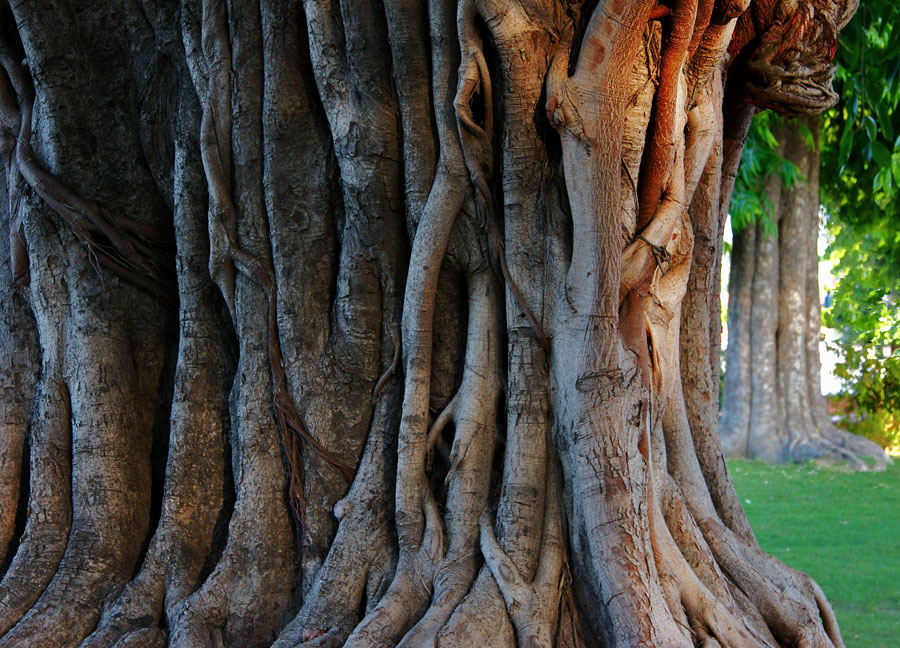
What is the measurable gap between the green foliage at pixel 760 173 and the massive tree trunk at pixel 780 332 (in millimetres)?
222

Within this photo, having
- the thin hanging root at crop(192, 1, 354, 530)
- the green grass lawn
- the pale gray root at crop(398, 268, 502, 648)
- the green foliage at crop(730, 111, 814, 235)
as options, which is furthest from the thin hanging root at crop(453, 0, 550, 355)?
the green foliage at crop(730, 111, 814, 235)

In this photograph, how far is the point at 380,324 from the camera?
3389 mm

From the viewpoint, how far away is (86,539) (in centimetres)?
358

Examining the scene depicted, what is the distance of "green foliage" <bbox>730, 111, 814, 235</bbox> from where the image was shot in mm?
9727

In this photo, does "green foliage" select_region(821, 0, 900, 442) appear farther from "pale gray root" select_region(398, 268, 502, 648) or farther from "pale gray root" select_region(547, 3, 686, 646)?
"pale gray root" select_region(398, 268, 502, 648)

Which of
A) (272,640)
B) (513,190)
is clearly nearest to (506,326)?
(513,190)

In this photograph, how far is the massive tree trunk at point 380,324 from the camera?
2992 millimetres

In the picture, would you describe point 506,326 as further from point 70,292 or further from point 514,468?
point 70,292

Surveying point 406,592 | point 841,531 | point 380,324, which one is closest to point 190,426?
point 380,324

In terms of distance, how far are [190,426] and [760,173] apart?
838cm

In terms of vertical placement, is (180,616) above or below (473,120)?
below

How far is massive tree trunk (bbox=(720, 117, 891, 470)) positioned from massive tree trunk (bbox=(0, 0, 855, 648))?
6803 millimetres

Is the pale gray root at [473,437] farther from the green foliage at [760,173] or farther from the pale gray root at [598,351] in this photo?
the green foliage at [760,173]

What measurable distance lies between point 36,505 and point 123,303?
0.88 m
